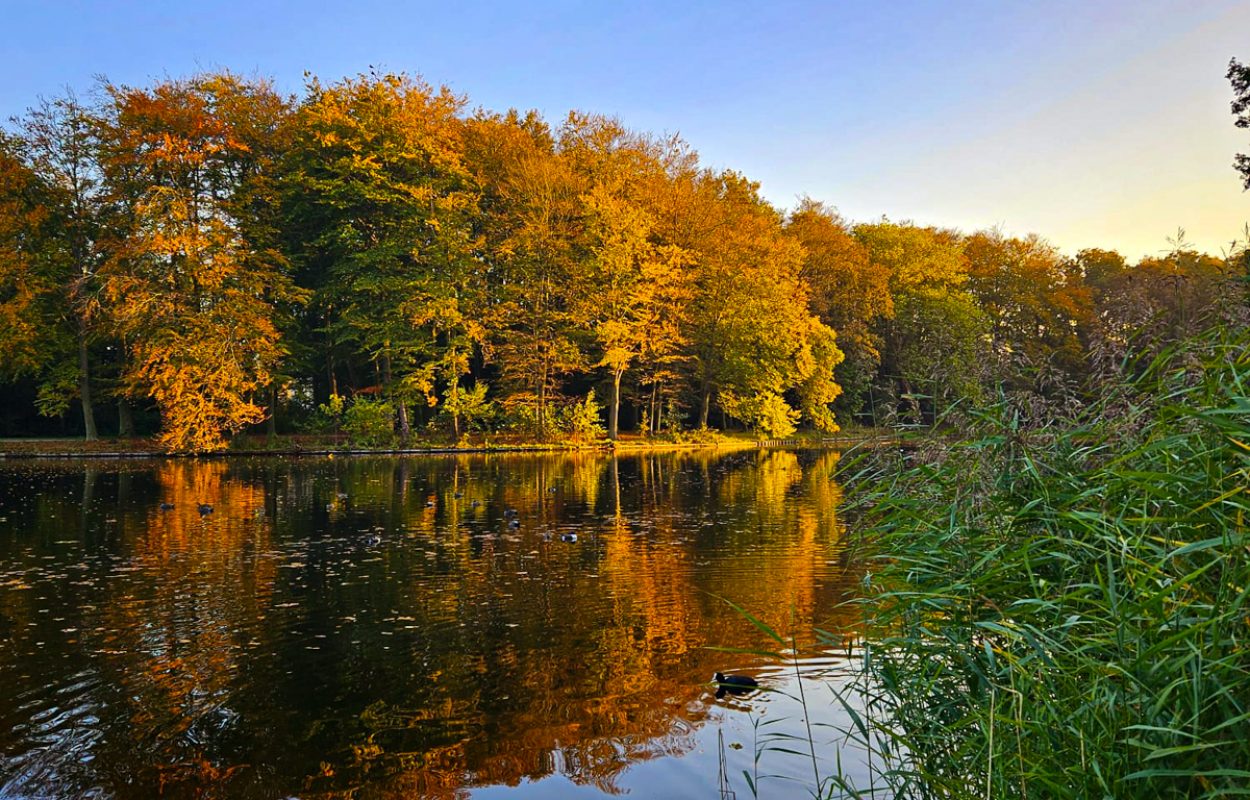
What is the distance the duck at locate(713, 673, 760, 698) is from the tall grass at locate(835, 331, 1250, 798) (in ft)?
6.92

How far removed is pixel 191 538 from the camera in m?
16.0

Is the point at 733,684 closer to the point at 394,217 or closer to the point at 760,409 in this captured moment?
the point at 394,217

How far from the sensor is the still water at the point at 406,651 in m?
6.46

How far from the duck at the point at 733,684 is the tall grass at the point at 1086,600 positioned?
2109 millimetres

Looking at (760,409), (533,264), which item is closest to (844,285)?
(760,409)

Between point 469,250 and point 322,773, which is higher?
point 469,250

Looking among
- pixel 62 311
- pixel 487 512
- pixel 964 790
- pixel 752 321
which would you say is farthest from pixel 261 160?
pixel 964 790

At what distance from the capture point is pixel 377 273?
4000cm

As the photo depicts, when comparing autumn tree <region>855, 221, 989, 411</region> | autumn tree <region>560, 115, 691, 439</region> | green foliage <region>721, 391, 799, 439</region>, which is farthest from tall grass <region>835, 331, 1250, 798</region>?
autumn tree <region>855, 221, 989, 411</region>

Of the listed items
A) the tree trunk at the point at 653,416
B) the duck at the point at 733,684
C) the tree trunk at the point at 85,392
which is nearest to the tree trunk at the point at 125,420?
the tree trunk at the point at 85,392

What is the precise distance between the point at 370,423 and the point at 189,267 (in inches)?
395

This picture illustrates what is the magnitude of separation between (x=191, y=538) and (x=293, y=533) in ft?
5.89

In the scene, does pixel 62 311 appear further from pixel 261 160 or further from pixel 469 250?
pixel 469 250

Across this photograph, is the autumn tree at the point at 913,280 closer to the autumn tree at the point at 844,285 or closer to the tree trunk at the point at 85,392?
the autumn tree at the point at 844,285
